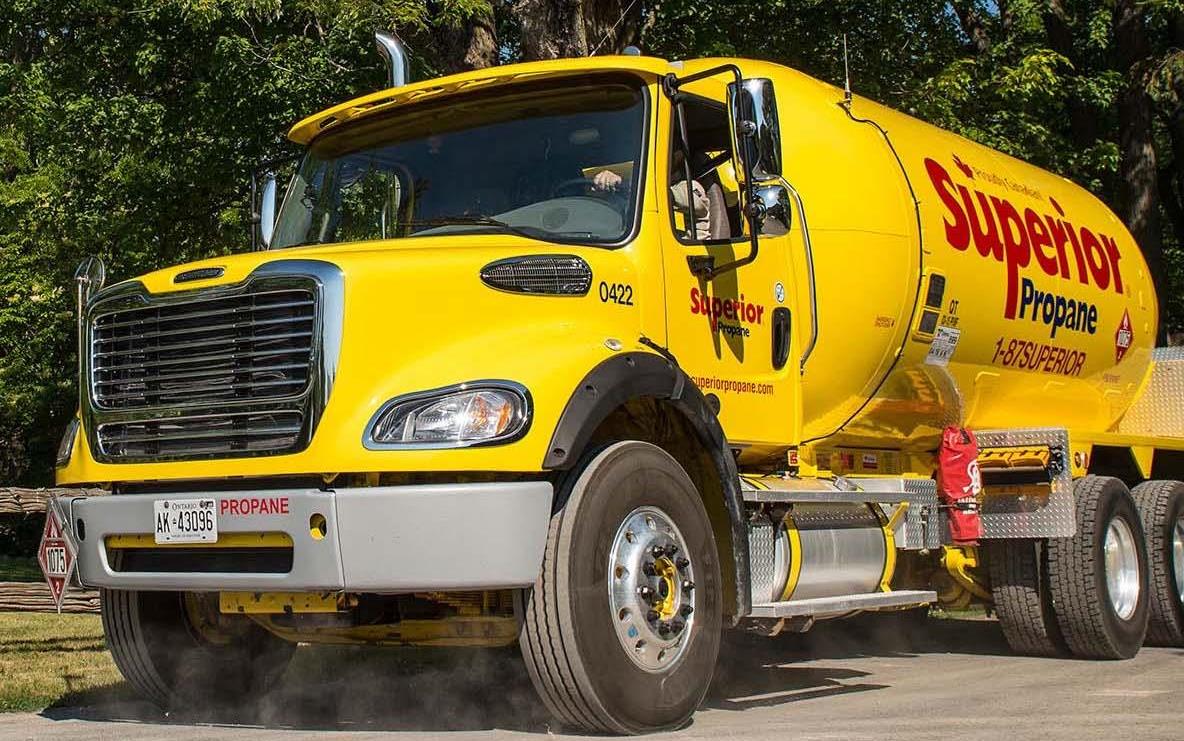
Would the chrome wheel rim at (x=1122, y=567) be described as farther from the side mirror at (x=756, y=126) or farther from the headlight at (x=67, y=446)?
the headlight at (x=67, y=446)

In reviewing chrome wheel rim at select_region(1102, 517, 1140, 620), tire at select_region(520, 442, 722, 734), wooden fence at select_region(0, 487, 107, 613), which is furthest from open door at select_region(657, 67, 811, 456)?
wooden fence at select_region(0, 487, 107, 613)

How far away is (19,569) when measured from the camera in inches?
1019

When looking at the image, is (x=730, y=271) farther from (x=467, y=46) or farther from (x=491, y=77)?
(x=467, y=46)

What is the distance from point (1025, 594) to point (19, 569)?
19685 mm

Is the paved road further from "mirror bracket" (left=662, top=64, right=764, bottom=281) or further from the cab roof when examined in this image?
→ the cab roof

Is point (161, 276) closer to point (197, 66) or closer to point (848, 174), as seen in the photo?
point (848, 174)

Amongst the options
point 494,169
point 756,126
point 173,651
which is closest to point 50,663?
point 173,651

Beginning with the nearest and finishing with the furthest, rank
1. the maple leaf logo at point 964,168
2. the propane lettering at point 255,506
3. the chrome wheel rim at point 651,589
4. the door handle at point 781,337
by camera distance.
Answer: the propane lettering at point 255,506 → the chrome wheel rim at point 651,589 → the door handle at point 781,337 → the maple leaf logo at point 964,168

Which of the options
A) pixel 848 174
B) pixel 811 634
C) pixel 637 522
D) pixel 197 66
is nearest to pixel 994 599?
pixel 811 634

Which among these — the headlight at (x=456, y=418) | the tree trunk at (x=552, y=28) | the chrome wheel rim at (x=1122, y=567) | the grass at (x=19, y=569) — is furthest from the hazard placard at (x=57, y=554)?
the grass at (x=19, y=569)

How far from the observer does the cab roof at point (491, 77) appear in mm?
7637

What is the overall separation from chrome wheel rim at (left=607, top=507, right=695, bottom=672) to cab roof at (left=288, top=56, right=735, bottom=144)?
2.20 m

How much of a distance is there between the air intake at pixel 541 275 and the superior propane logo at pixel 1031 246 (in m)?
3.41

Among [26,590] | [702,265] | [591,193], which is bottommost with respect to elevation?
[26,590]
